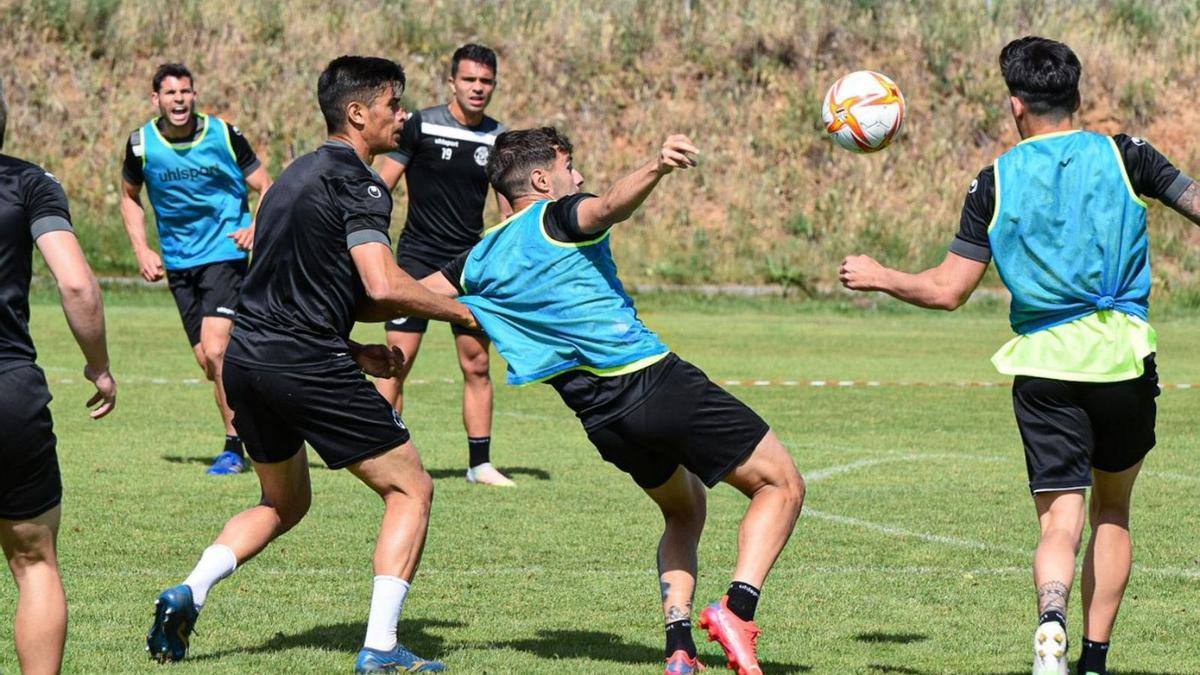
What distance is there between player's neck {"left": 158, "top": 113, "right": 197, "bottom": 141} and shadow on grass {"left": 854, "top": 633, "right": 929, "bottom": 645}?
22.7 ft

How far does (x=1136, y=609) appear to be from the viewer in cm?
710

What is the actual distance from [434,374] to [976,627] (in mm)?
11437

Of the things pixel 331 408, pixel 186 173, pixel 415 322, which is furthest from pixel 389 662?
pixel 186 173

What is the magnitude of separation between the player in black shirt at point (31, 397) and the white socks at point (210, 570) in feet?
3.42

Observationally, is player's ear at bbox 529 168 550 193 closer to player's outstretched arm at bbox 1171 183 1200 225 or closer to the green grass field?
the green grass field

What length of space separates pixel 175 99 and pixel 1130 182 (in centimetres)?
756

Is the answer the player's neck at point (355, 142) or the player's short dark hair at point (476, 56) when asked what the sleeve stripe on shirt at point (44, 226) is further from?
the player's short dark hair at point (476, 56)

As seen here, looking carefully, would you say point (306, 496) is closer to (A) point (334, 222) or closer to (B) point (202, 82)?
(A) point (334, 222)

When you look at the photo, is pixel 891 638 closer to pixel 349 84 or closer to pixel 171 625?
pixel 171 625

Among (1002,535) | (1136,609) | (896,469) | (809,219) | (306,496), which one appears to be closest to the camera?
(306,496)

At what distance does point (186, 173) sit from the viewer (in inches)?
469

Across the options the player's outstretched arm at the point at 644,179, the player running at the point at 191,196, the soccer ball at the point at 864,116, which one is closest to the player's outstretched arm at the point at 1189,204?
the player's outstretched arm at the point at 644,179

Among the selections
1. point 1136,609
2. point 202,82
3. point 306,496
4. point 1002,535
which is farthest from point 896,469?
point 202,82

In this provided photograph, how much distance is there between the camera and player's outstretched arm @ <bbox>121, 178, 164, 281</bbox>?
11.7 m
